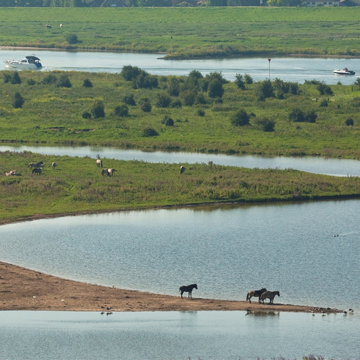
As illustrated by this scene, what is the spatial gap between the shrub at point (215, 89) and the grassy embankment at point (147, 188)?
37736 millimetres

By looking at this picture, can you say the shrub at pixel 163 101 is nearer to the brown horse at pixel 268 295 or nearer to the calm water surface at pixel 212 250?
the calm water surface at pixel 212 250

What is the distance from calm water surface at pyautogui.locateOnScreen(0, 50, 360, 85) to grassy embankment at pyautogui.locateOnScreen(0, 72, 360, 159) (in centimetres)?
2109

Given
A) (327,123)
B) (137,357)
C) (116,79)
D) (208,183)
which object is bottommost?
(137,357)

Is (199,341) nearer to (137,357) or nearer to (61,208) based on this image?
(137,357)

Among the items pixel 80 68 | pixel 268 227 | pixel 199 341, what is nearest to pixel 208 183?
pixel 268 227

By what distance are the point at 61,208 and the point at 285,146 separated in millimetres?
25812

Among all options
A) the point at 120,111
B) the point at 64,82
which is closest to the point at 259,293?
the point at 120,111

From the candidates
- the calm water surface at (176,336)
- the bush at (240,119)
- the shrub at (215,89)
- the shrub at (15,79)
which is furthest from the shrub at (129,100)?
the calm water surface at (176,336)

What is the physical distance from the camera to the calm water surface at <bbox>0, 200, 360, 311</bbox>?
33.5 metres

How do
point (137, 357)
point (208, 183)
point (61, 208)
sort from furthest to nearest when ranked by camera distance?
point (208, 183) → point (61, 208) → point (137, 357)

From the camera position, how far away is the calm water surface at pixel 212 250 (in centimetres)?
3350

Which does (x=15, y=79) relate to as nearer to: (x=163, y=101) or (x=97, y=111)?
(x=163, y=101)

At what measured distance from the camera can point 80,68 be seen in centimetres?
12975

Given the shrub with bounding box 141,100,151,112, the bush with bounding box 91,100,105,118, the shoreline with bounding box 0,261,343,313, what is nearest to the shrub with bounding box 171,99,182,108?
the shrub with bounding box 141,100,151,112
